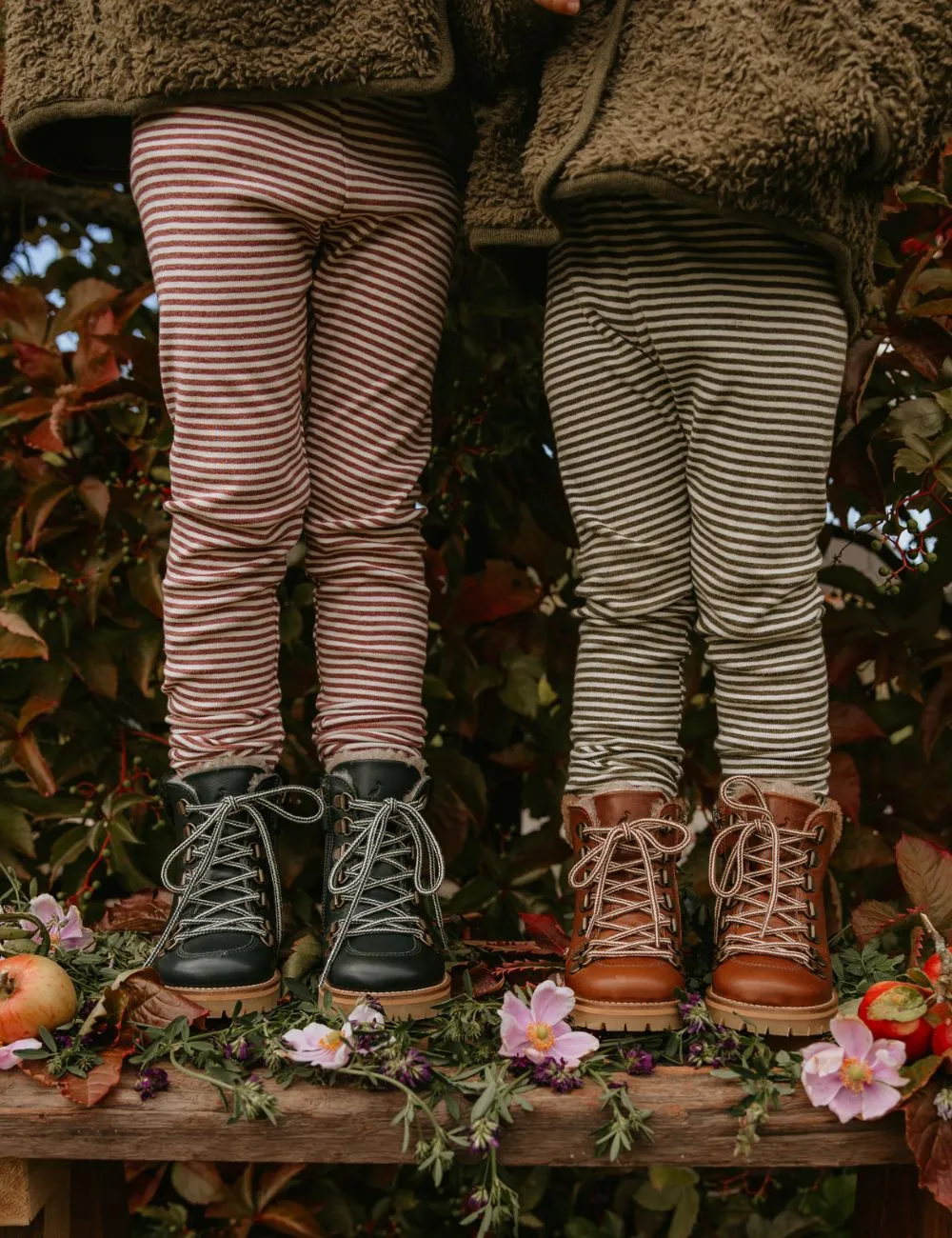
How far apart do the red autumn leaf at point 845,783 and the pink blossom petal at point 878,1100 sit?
0.39m

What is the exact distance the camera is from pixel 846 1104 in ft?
2.66

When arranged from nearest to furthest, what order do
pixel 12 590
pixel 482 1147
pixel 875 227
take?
pixel 482 1147, pixel 875 227, pixel 12 590

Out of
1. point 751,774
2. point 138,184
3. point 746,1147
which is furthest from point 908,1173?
point 138,184

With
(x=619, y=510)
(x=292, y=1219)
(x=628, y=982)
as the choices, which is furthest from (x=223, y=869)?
(x=292, y=1219)

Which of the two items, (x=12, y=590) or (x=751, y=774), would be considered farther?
(x=12, y=590)

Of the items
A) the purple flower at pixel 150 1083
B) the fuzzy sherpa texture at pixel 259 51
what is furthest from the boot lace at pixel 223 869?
the fuzzy sherpa texture at pixel 259 51

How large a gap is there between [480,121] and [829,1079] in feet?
2.62

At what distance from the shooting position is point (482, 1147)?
81 centimetres

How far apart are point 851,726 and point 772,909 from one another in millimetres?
342

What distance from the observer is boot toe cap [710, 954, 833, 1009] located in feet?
2.86

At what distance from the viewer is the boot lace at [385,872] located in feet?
3.07

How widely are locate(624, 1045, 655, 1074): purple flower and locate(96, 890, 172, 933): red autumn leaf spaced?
48 centimetres

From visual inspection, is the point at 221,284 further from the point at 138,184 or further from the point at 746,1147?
the point at 746,1147

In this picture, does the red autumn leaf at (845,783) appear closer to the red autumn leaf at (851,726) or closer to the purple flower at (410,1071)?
the red autumn leaf at (851,726)
